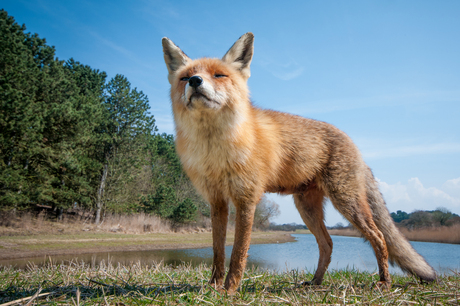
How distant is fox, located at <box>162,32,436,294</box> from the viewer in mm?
2885

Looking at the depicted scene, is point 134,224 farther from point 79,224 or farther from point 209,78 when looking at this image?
point 209,78

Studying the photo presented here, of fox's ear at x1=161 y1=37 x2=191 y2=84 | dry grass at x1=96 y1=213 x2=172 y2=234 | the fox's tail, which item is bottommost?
dry grass at x1=96 y1=213 x2=172 y2=234

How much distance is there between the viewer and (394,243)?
3.85 metres

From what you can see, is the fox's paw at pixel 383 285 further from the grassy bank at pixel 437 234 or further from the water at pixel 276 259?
the grassy bank at pixel 437 234

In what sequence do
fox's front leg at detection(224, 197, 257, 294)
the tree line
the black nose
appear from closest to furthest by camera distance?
the black nose
fox's front leg at detection(224, 197, 257, 294)
the tree line

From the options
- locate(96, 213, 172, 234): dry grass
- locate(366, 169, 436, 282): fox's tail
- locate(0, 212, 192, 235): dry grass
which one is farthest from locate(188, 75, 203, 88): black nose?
locate(96, 213, 172, 234): dry grass

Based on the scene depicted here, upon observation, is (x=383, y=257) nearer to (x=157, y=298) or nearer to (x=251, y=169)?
(x=251, y=169)

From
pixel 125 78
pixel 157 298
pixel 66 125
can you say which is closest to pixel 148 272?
pixel 157 298

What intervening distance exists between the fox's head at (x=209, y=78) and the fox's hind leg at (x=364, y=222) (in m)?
1.94

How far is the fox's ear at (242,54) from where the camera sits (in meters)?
3.35

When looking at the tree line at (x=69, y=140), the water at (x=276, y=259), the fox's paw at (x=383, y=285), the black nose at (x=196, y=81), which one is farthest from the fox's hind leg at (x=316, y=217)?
the tree line at (x=69, y=140)

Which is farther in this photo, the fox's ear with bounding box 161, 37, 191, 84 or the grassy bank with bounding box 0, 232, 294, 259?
the grassy bank with bounding box 0, 232, 294, 259

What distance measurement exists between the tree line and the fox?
11303 millimetres

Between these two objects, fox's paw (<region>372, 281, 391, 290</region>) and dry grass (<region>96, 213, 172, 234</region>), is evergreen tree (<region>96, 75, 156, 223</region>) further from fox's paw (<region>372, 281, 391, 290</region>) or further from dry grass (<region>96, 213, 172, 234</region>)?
fox's paw (<region>372, 281, 391, 290</region>)
